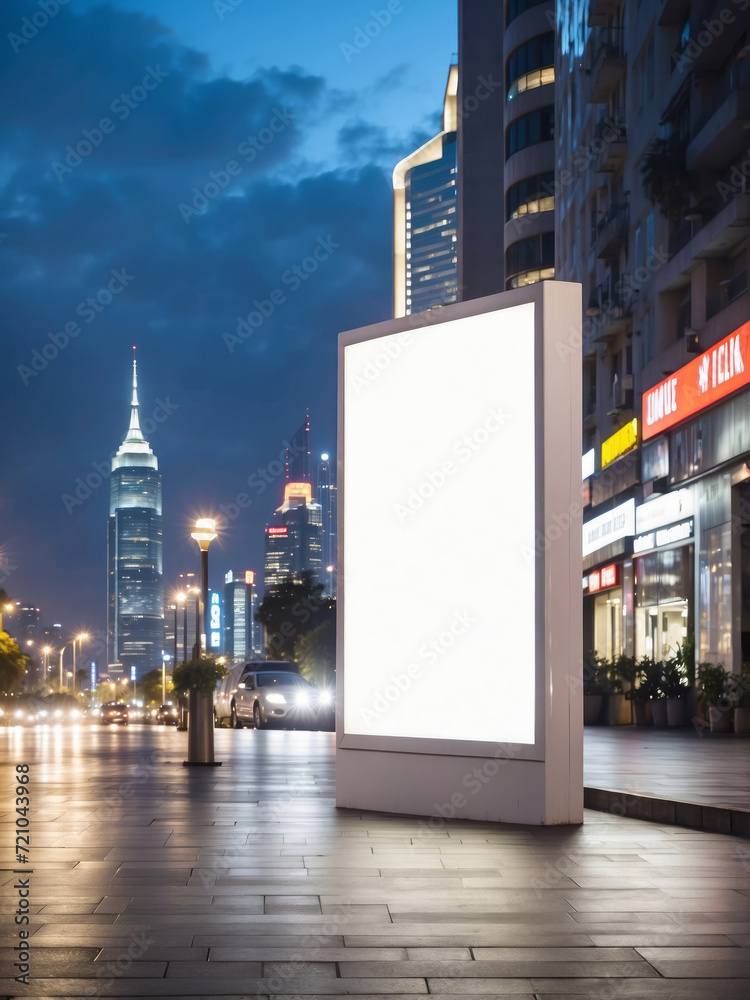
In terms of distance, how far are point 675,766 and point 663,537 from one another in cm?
A: 1636

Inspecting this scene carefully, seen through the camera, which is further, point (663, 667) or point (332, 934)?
point (663, 667)

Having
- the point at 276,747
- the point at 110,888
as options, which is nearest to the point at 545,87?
the point at 276,747

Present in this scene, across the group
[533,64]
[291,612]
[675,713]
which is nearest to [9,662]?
[291,612]

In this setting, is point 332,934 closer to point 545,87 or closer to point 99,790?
point 99,790

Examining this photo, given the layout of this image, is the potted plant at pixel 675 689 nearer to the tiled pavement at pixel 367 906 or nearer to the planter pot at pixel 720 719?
the planter pot at pixel 720 719

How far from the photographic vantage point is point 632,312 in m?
34.6

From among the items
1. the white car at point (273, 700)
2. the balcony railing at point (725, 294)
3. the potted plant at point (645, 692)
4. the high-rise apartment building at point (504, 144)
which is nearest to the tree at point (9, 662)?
the high-rise apartment building at point (504, 144)

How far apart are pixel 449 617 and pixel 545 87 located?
48081 mm

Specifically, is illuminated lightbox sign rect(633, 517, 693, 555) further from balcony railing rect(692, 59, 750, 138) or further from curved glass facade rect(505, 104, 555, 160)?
curved glass facade rect(505, 104, 555, 160)

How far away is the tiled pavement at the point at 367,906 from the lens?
491cm

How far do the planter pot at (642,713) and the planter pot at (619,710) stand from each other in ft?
1.22

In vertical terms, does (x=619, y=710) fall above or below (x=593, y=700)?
below

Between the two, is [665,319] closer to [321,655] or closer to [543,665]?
[543,665]

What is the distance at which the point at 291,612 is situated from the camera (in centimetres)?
8581
